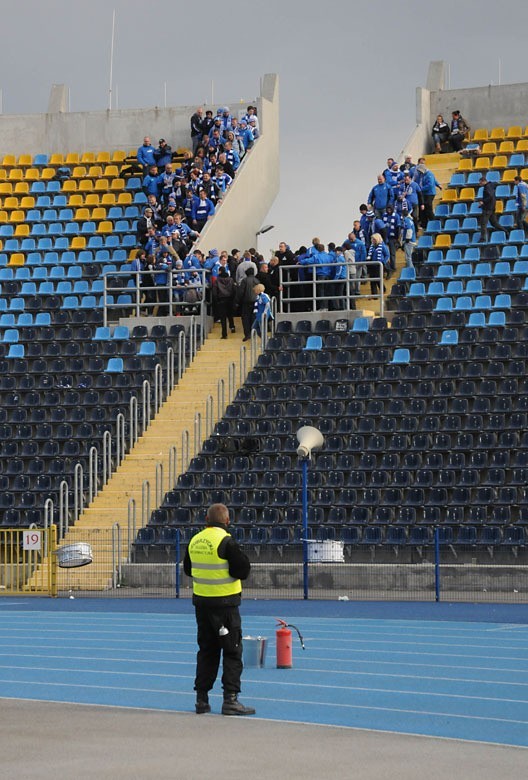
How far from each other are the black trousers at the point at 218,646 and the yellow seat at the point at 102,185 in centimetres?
2690

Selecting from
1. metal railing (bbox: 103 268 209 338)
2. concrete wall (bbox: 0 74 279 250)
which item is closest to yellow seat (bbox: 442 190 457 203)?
concrete wall (bbox: 0 74 279 250)

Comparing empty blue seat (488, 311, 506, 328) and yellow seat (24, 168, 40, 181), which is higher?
yellow seat (24, 168, 40, 181)

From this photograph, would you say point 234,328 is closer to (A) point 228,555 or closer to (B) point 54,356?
(B) point 54,356

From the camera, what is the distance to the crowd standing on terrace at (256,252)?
1271 inches

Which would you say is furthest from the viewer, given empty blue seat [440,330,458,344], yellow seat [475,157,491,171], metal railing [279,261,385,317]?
yellow seat [475,157,491,171]

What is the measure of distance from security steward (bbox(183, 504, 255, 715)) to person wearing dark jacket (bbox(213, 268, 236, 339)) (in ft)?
63.6

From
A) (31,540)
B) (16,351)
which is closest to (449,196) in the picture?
(16,351)

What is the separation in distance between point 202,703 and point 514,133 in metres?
26.8

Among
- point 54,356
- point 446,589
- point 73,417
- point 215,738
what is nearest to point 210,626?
point 215,738

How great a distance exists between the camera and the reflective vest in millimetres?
12914

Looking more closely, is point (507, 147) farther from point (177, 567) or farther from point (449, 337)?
point (177, 567)

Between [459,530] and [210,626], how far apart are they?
13237 mm

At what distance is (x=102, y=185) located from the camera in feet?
128

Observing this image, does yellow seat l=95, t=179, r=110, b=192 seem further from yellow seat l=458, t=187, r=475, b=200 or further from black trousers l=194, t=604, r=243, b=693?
black trousers l=194, t=604, r=243, b=693
